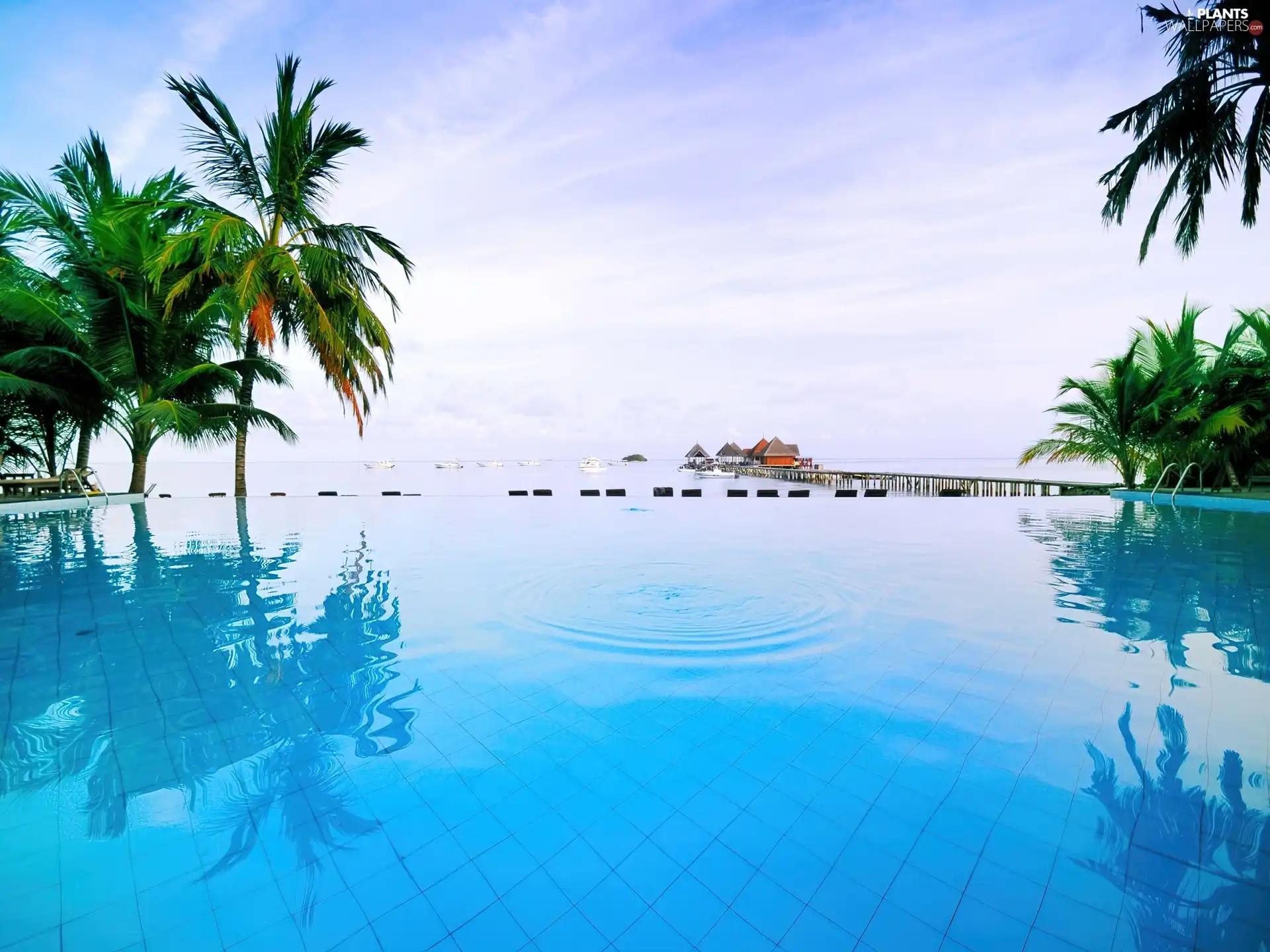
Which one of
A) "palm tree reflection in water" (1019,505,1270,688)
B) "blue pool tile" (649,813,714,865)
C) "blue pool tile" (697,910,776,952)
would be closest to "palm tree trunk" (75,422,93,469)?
"blue pool tile" (649,813,714,865)

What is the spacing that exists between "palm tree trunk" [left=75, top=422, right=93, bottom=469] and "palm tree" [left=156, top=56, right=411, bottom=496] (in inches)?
103

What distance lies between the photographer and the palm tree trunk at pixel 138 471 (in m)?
11.1

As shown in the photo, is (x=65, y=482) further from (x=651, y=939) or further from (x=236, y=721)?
(x=651, y=939)

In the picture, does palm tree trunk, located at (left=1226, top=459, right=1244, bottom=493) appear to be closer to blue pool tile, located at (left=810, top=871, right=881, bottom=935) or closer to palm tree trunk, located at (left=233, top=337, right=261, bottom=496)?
blue pool tile, located at (left=810, top=871, right=881, bottom=935)

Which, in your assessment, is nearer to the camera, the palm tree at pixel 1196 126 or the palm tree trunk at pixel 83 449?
the palm tree at pixel 1196 126

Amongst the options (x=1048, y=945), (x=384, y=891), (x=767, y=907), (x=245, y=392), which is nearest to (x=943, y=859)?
(x=1048, y=945)

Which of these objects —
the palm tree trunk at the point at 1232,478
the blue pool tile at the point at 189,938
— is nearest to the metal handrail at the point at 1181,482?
the palm tree trunk at the point at 1232,478

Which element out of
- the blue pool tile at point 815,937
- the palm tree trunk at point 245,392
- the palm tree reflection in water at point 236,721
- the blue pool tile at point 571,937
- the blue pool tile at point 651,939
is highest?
the palm tree trunk at point 245,392

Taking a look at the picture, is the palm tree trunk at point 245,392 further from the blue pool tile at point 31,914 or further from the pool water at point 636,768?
the blue pool tile at point 31,914

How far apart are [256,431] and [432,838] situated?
12.3 m

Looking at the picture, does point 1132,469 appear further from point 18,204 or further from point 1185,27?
point 18,204

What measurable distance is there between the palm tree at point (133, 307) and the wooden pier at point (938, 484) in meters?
21.7

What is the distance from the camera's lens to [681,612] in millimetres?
4402

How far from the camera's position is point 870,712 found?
264 cm
